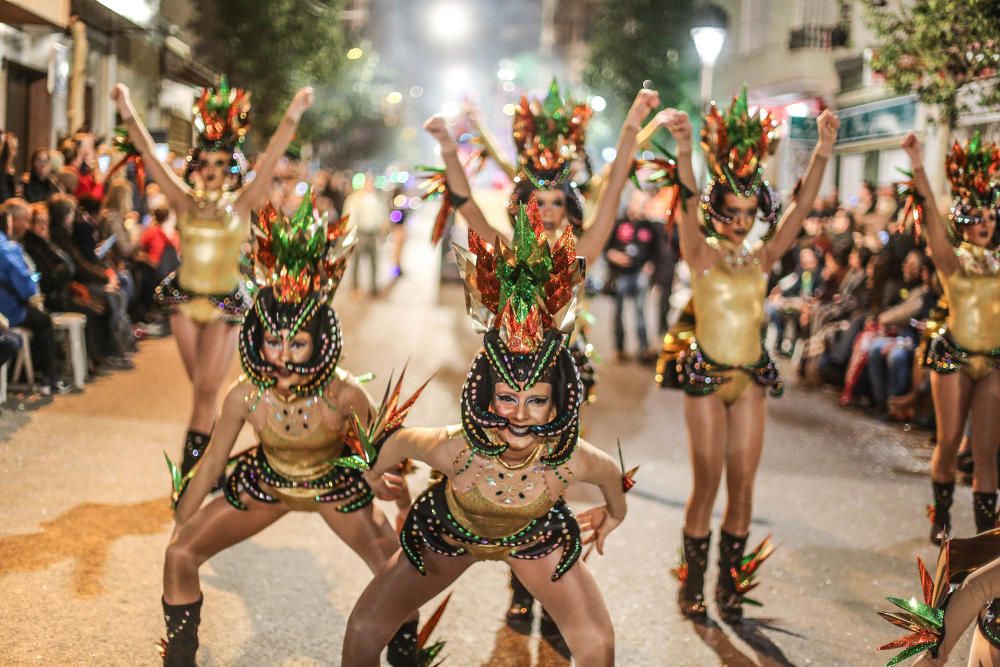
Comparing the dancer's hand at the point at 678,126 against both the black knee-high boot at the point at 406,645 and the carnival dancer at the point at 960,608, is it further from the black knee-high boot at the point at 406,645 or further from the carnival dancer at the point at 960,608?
the black knee-high boot at the point at 406,645

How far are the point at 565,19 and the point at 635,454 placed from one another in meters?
66.0

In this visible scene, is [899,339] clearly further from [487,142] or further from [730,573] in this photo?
[730,573]

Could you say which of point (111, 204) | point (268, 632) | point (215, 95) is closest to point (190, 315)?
point (215, 95)

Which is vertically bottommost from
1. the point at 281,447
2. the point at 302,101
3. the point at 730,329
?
the point at 281,447

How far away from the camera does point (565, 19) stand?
70312 mm

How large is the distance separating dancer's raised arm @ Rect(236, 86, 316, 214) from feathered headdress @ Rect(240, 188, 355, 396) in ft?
5.04

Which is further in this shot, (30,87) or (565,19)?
(565,19)

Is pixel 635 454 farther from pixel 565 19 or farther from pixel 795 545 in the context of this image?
pixel 565 19

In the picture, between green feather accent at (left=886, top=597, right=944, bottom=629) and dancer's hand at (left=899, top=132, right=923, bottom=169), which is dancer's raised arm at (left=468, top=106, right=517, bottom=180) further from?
green feather accent at (left=886, top=597, right=944, bottom=629)

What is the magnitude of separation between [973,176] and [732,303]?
6.17 ft

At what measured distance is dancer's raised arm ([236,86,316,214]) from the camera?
5.39 metres

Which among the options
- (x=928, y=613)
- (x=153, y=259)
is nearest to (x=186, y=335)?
(x=928, y=613)

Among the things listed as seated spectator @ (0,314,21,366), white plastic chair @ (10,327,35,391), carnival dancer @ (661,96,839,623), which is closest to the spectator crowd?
carnival dancer @ (661,96,839,623)

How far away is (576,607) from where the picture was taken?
10.8ft
